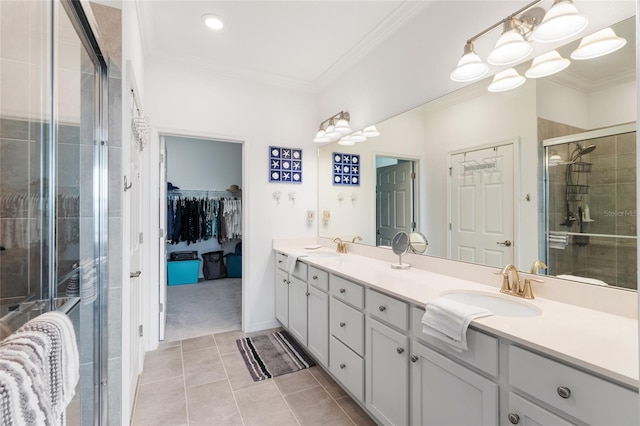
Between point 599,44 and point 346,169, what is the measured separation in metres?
2.09

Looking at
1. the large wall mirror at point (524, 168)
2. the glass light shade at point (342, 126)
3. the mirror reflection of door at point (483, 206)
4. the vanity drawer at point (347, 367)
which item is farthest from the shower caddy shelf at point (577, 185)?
the glass light shade at point (342, 126)

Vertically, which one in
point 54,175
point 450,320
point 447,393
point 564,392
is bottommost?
point 447,393

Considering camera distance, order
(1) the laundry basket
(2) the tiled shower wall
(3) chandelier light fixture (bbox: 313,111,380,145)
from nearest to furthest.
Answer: (2) the tiled shower wall, (3) chandelier light fixture (bbox: 313,111,380,145), (1) the laundry basket

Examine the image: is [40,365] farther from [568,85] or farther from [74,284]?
[568,85]

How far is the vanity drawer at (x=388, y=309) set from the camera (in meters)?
1.48

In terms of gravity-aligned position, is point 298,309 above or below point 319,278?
below

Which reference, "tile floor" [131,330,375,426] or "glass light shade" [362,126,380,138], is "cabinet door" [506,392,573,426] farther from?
"glass light shade" [362,126,380,138]

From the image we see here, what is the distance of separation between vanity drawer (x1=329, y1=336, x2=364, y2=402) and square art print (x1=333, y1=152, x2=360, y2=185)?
160 cm

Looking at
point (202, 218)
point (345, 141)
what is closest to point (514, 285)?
point (345, 141)

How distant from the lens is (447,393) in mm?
1254

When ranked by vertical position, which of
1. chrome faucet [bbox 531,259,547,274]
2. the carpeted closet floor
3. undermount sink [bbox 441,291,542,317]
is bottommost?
the carpeted closet floor

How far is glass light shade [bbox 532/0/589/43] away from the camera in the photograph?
1.23 metres

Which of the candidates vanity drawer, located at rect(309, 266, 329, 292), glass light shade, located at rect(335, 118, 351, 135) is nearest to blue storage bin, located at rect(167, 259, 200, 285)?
vanity drawer, located at rect(309, 266, 329, 292)

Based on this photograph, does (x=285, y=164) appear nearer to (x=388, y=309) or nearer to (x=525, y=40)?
(x=388, y=309)
